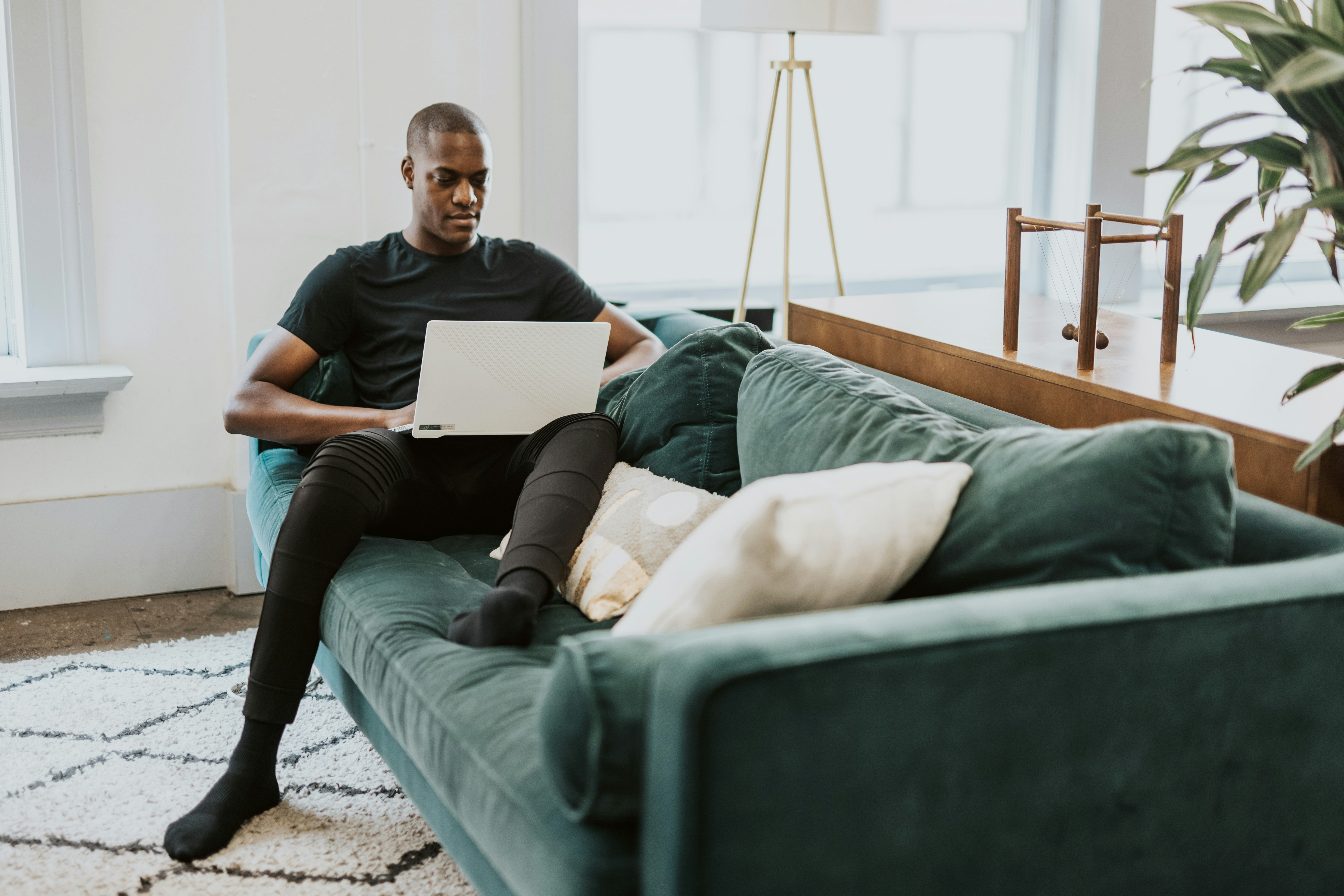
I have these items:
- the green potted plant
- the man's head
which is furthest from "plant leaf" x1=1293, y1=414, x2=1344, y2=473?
the man's head

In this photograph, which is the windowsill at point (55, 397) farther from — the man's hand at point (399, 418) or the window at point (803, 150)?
the window at point (803, 150)

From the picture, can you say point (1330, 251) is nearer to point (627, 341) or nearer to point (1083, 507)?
point (1083, 507)

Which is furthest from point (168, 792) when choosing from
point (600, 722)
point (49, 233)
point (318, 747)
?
point (49, 233)

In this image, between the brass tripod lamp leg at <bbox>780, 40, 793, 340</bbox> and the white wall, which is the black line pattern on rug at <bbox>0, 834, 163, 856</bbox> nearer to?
the white wall

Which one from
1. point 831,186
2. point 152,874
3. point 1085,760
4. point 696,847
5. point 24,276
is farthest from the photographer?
point 831,186

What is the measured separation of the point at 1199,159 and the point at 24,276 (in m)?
2.63

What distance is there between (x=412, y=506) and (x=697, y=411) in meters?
0.54

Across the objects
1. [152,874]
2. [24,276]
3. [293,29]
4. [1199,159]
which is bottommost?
[152,874]

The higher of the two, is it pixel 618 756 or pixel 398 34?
pixel 398 34

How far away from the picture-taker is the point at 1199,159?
136 centimetres

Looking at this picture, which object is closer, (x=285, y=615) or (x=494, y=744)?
(x=494, y=744)

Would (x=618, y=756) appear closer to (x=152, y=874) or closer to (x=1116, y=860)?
(x=1116, y=860)

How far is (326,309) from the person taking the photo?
243 cm

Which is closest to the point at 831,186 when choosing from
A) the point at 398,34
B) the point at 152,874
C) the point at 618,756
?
the point at 398,34
